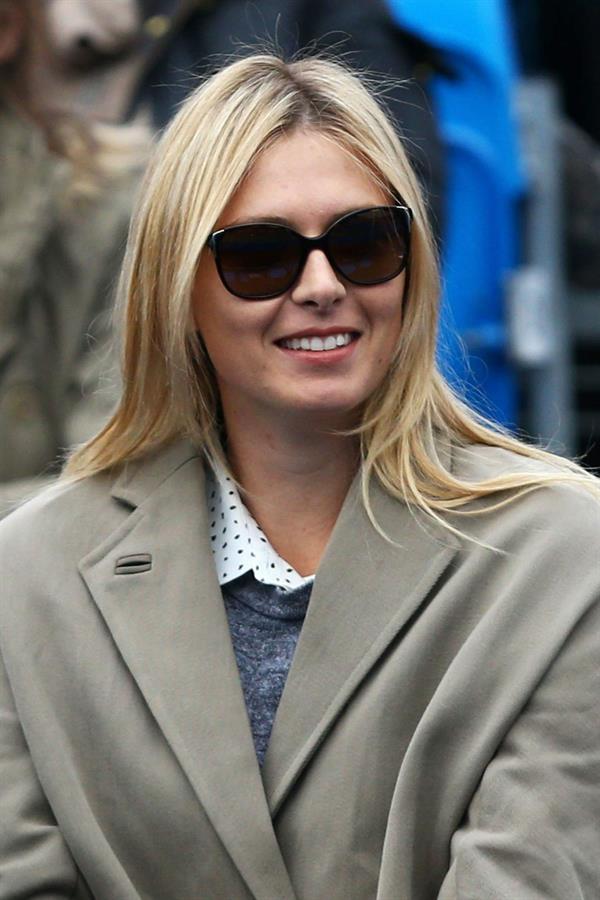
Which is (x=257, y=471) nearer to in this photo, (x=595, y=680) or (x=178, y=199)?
(x=178, y=199)

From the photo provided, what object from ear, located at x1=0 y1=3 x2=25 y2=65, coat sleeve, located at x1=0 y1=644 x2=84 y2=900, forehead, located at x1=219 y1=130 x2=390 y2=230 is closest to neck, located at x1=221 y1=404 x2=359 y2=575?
forehead, located at x1=219 y1=130 x2=390 y2=230

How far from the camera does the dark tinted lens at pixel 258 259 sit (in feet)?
8.66

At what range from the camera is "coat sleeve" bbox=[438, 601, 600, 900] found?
240 cm

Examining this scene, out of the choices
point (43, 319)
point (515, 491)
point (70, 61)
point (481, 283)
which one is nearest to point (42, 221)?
point (43, 319)

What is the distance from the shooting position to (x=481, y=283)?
5574mm

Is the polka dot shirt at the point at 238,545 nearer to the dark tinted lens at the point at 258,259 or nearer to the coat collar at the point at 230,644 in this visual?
the coat collar at the point at 230,644

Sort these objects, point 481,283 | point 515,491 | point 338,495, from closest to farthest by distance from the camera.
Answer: point 515,491, point 338,495, point 481,283

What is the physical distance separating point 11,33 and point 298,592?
3.31 metres

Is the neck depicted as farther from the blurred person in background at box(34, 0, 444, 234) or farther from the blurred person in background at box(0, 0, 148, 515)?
the blurred person in background at box(34, 0, 444, 234)

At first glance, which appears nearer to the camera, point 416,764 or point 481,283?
point 416,764

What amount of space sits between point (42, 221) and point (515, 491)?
9.36 feet

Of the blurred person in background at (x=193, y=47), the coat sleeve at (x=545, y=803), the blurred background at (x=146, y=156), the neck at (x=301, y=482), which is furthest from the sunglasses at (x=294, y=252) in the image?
the blurred person in background at (x=193, y=47)

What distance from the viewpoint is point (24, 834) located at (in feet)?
8.66

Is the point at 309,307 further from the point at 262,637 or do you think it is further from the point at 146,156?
the point at 146,156
